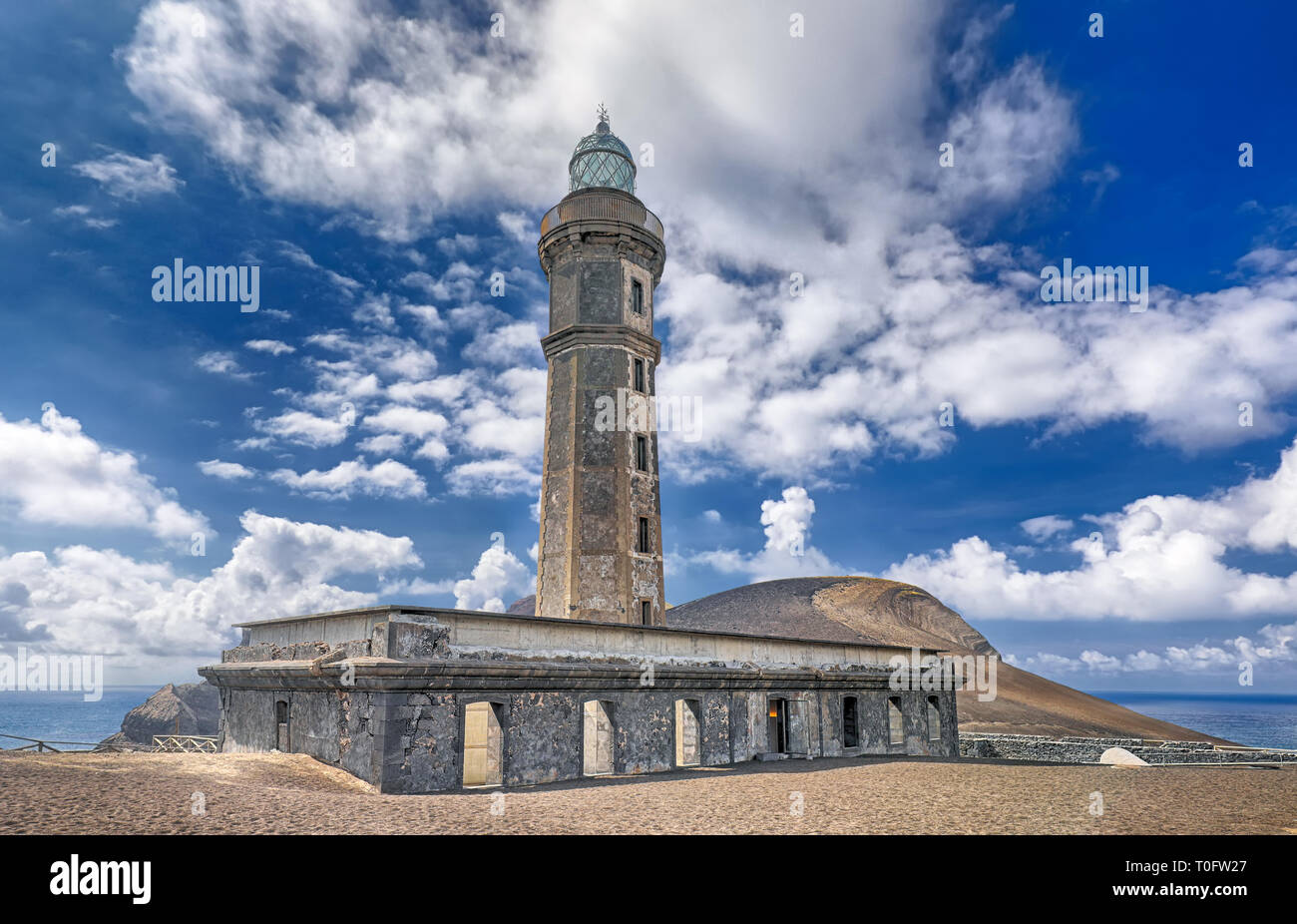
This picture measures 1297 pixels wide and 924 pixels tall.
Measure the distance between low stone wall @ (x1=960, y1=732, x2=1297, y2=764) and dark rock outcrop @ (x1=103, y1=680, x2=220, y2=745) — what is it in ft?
199

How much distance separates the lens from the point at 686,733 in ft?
66.1

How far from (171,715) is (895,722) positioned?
69.8m

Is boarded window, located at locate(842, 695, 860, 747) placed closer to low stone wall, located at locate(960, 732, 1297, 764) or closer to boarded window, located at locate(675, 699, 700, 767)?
boarded window, located at locate(675, 699, 700, 767)

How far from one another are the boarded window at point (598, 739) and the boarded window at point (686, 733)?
1.87 metres

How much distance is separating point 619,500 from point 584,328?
232 inches

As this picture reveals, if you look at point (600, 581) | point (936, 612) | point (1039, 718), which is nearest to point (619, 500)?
point (600, 581)

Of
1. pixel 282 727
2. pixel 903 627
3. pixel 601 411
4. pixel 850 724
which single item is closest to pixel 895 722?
pixel 850 724

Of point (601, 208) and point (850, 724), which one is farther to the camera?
point (601, 208)

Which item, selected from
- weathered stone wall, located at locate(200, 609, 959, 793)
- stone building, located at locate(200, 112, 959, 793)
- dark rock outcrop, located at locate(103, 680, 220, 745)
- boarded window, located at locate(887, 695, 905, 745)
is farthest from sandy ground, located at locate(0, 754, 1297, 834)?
dark rock outcrop, located at locate(103, 680, 220, 745)

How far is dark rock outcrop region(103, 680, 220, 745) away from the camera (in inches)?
2744

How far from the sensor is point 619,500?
2462 cm

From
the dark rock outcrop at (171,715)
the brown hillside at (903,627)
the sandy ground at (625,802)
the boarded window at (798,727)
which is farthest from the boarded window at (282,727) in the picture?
the dark rock outcrop at (171,715)

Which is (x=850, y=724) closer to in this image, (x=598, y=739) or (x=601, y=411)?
(x=598, y=739)
